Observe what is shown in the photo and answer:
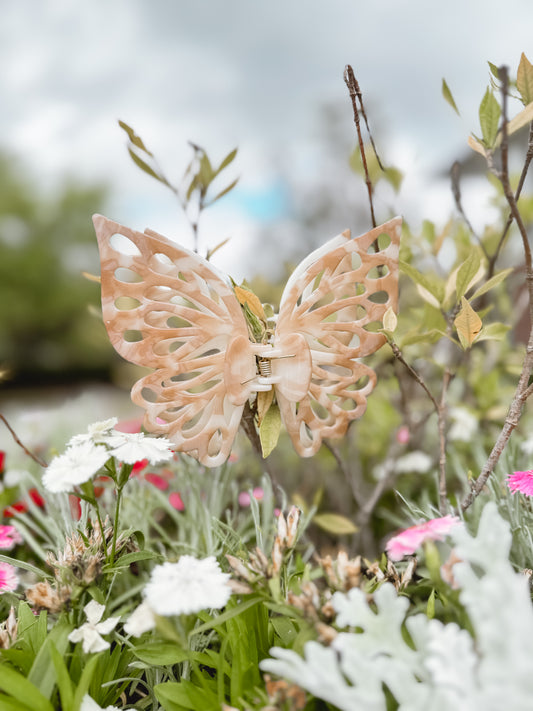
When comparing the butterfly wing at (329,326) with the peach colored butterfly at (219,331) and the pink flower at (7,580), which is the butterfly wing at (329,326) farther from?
the pink flower at (7,580)

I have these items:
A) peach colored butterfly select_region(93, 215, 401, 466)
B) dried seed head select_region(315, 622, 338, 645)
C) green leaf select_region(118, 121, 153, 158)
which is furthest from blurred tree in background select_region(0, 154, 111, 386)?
dried seed head select_region(315, 622, 338, 645)

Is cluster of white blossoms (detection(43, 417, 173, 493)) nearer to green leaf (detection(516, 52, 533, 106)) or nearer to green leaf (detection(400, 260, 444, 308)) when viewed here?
green leaf (detection(400, 260, 444, 308))

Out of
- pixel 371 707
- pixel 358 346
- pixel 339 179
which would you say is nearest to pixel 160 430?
pixel 358 346

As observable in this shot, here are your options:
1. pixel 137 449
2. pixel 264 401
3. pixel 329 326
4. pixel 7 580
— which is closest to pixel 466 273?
pixel 329 326

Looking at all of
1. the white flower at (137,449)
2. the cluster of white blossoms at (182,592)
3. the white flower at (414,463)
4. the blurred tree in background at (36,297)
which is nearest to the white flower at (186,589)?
the cluster of white blossoms at (182,592)

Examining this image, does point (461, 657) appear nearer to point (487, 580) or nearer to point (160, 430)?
point (487, 580)

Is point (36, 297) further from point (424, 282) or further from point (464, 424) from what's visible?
point (424, 282)
